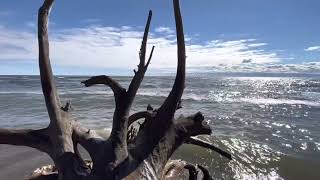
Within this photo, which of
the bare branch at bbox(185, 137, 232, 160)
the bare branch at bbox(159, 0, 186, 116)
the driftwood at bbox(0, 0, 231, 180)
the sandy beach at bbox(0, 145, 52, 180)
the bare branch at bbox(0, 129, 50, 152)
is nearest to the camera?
the driftwood at bbox(0, 0, 231, 180)

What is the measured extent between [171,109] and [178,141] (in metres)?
0.33

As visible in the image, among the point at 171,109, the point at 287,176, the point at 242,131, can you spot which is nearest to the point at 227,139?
the point at 242,131

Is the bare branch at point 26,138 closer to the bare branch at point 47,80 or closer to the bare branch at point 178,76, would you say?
the bare branch at point 47,80

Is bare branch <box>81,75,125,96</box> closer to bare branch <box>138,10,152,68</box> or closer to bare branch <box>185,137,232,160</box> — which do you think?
bare branch <box>138,10,152,68</box>

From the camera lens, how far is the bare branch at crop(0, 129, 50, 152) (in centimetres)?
353

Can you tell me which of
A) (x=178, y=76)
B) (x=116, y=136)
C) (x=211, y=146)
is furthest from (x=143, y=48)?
(x=211, y=146)

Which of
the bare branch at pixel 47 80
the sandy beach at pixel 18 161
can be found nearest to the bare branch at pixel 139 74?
the bare branch at pixel 47 80

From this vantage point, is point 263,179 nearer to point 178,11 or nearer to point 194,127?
point 194,127

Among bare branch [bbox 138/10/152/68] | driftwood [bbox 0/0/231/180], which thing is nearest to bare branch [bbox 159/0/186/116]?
driftwood [bbox 0/0/231/180]

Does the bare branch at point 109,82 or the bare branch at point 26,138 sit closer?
the bare branch at point 26,138

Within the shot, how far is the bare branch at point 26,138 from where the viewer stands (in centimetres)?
353

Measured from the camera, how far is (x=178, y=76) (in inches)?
146

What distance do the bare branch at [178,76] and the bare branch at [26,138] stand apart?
3.50ft

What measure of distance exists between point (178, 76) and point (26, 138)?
144 centimetres
